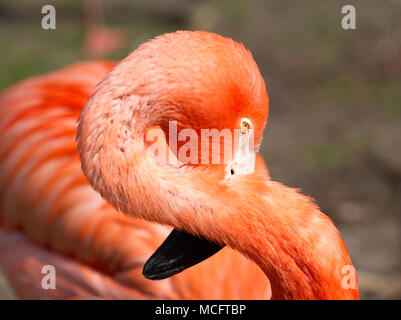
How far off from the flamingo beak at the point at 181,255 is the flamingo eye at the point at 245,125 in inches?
14.4

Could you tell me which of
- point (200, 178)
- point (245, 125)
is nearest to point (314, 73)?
point (245, 125)

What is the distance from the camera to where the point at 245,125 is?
167 centimetres

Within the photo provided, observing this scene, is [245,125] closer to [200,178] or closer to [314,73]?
[200,178]

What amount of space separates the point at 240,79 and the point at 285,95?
3910 mm

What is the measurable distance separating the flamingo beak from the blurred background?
2033mm

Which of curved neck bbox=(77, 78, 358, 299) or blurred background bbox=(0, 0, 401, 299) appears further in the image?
blurred background bbox=(0, 0, 401, 299)

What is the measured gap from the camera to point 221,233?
1598 millimetres

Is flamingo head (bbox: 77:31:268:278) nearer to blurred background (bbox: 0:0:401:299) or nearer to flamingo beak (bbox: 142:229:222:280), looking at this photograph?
flamingo beak (bbox: 142:229:222:280)

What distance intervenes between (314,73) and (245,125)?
406cm

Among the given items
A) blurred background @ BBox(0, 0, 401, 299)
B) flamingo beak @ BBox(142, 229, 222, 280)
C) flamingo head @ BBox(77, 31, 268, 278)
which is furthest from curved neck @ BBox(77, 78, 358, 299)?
blurred background @ BBox(0, 0, 401, 299)

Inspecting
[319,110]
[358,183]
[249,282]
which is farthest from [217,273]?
[319,110]

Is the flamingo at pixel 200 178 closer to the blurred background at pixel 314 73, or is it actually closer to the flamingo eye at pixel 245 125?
the flamingo eye at pixel 245 125

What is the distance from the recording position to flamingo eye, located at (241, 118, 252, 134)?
1.66 meters
